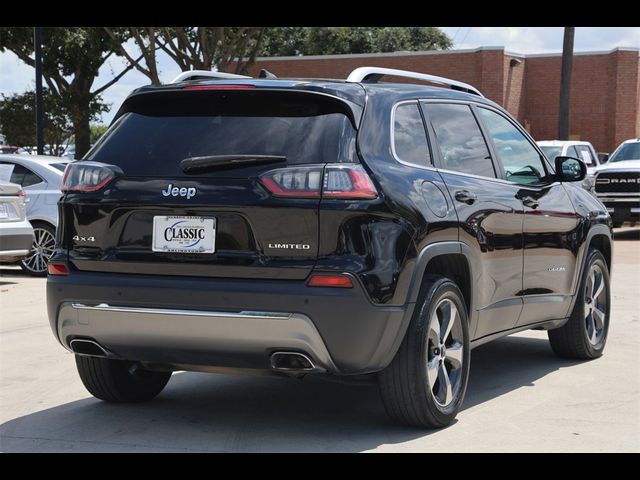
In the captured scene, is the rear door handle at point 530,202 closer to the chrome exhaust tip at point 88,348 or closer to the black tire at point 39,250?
the chrome exhaust tip at point 88,348

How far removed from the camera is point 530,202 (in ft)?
23.8

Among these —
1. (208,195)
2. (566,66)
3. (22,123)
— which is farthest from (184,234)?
(22,123)

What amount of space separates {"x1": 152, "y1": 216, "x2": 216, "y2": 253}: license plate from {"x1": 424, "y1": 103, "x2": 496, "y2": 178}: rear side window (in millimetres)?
1558

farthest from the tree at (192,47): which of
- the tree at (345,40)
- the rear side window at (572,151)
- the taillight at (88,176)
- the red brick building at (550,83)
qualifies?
the tree at (345,40)

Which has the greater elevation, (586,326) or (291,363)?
(291,363)

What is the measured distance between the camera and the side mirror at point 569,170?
7.75 m

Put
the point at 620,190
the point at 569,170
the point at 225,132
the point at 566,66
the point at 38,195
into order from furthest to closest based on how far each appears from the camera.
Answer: the point at 566,66, the point at 620,190, the point at 38,195, the point at 569,170, the point at 225,132

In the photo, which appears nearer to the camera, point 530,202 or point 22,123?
point 530,202

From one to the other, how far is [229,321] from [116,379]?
4.67 ft

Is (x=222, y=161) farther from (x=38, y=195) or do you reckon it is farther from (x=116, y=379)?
(x=38, y=195)

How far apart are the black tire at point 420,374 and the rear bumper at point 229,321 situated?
0.62ft

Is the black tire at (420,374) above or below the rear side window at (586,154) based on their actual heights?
above
